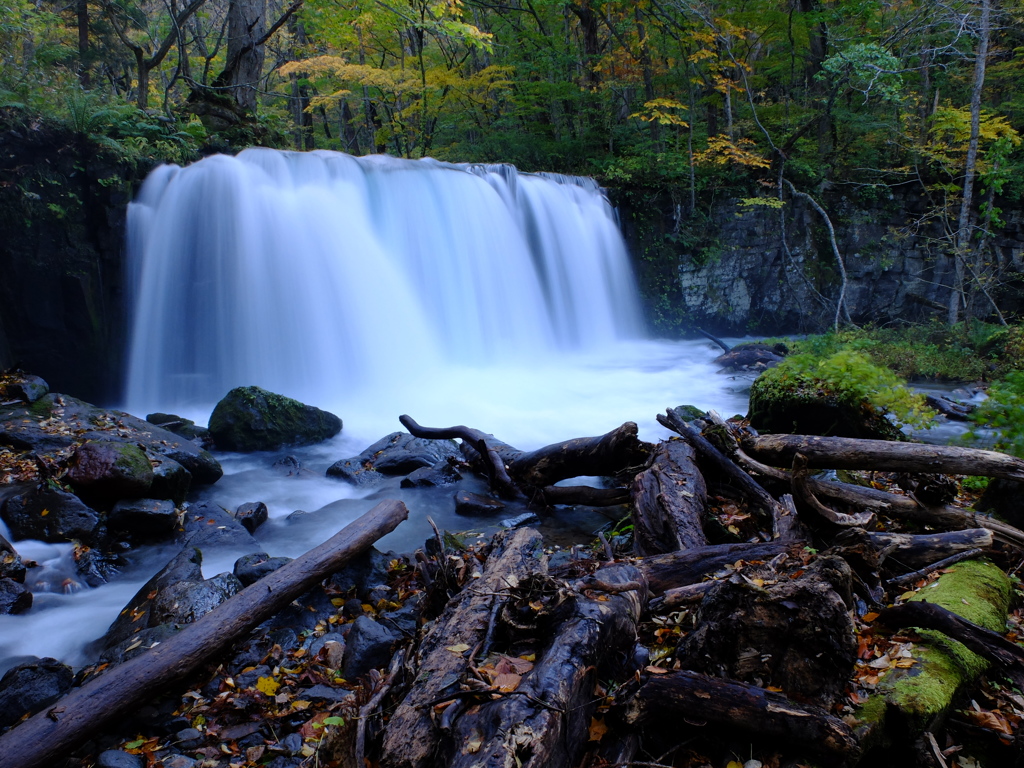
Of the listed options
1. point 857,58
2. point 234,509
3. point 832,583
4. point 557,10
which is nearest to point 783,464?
Answer: point 832,583

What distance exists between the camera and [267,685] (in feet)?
10.2

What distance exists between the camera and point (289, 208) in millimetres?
11664

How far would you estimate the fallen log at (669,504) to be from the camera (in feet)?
12.2

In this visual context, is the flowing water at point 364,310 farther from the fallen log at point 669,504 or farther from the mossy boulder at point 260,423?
the fallen log at point 669,504

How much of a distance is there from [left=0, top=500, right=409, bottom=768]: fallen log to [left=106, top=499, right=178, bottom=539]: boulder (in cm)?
238

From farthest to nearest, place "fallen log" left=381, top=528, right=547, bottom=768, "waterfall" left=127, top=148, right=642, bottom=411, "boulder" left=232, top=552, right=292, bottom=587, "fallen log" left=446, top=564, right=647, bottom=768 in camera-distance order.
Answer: "waterfall" left=127, top=148, right=642, bottom=411 < "boulder" left=232, top=552, right=292, bottom=587 < "fallen log" left=381, top=528, right=547, bottom=768 < "fallen log" left=446, top=564, right=647, bottom=768

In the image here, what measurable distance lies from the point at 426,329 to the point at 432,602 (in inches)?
396

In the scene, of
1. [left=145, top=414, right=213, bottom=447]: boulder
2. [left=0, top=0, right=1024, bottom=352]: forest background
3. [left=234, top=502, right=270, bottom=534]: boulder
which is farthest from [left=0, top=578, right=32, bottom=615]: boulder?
[left=0, top=0, right=1024, bottom=352]: forest background

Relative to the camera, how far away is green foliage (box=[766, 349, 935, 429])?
17.8 feet

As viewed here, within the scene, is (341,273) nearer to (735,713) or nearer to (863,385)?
(863,385)

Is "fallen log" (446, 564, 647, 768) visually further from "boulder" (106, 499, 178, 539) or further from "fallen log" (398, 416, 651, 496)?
"boulder" (106, 499, 178, 539)

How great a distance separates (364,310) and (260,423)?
14.9 feet

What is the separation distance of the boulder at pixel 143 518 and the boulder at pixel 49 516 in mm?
180

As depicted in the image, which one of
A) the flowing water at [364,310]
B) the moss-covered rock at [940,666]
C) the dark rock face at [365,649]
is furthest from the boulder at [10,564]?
the moss-covered rock at [940,666]
